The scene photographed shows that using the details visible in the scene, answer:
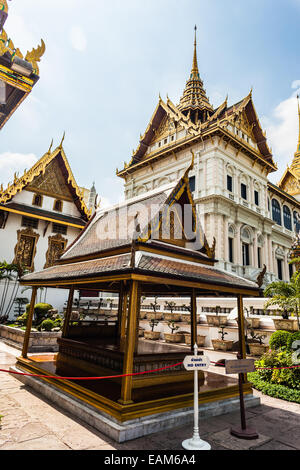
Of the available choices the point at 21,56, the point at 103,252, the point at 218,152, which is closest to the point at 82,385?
the point at 103,252

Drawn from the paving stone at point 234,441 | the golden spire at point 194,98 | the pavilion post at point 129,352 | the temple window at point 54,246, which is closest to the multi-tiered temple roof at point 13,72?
the pavilion post at point 129,352

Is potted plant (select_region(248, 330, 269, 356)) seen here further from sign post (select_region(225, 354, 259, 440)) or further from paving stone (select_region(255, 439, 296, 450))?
paving stone (select_region(255, 439, 296, 450))

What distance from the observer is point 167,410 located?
4.48 metres

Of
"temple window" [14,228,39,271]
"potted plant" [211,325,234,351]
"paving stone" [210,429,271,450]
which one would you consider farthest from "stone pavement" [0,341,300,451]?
"temple window" [14,228,39,271]

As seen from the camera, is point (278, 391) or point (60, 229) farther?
point (60, 229)

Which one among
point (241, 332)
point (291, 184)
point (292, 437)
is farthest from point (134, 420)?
point (291, 184)

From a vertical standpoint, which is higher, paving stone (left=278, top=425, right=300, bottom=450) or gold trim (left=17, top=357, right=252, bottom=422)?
gold trim (left=17, top=357, right=252, bottom=422)

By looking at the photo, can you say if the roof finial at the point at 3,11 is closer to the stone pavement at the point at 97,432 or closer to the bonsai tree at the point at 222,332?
the stone pavement at the point at 97,432

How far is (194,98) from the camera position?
3184 cm

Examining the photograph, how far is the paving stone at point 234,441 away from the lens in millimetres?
3742

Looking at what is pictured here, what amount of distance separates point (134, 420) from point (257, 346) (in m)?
7.31

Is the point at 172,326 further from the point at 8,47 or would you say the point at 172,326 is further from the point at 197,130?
the point at 197,130

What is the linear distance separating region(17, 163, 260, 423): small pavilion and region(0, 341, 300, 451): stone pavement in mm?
371

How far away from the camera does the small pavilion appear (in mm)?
4387
